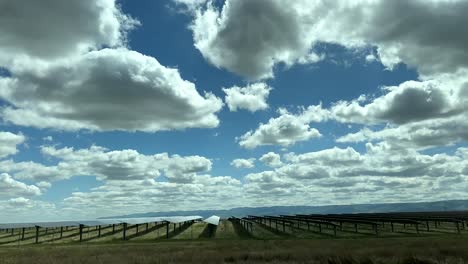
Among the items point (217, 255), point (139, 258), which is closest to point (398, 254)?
point (217, 255)

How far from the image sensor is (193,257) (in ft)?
110

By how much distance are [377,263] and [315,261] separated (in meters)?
4.73

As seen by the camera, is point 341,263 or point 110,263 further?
point 110,263

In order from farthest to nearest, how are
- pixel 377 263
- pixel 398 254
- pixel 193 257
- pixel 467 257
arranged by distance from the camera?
pixel 193 257 → pixel 398 254 → pixel 467 257 → pixel 377 263

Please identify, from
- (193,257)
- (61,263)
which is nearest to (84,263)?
(61,263)

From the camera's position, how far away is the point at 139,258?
3391cm

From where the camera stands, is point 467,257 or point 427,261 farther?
point 467,257

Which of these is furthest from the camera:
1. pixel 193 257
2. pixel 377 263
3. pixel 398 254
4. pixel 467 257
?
pixel 193 257

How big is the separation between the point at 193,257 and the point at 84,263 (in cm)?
803

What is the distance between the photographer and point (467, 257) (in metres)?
28.1

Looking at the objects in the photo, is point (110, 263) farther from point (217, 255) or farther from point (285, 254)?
point (285, 254)

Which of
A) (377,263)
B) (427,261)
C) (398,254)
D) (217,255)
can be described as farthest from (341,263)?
(217,255)

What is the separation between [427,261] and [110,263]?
69.2 ft

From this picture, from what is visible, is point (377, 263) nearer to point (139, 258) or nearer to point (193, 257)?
point (193, 257)
